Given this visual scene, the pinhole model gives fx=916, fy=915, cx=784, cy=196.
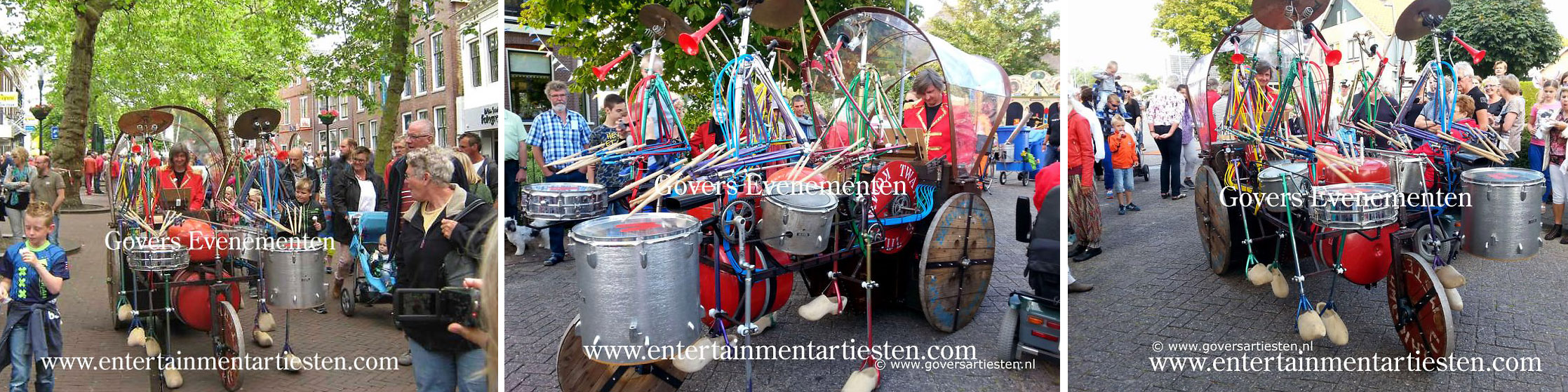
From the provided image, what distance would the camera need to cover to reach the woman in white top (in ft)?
23.4

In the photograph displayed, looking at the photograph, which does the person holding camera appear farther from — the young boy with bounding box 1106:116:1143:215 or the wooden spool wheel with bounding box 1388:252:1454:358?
the wooden spool wheel with bounding box 1388:252:1454:358

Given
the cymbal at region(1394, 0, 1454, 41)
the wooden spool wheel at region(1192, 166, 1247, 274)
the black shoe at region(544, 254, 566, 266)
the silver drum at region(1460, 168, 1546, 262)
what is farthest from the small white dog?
the silver drum at region(1460, 168, 1546, 262)

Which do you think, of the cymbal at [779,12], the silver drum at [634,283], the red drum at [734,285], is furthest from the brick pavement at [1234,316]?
the silver drum at [634,283]

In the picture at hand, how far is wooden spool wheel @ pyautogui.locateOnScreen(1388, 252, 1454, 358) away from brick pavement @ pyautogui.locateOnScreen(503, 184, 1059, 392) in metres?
1.52

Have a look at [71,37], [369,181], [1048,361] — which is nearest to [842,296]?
[1048,361]

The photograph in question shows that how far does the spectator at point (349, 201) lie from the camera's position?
714 centimetres

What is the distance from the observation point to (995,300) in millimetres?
5961

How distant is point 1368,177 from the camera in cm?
423

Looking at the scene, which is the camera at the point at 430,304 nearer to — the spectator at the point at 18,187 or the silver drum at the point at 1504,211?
the spectator at the point at 18,187

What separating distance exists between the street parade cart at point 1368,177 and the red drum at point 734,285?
2.36 meters

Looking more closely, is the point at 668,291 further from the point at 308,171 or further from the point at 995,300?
the point at 308,171

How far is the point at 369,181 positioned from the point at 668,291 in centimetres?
494

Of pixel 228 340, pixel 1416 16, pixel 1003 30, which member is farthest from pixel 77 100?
pixel 1416 16

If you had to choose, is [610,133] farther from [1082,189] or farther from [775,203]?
[1082,189]
